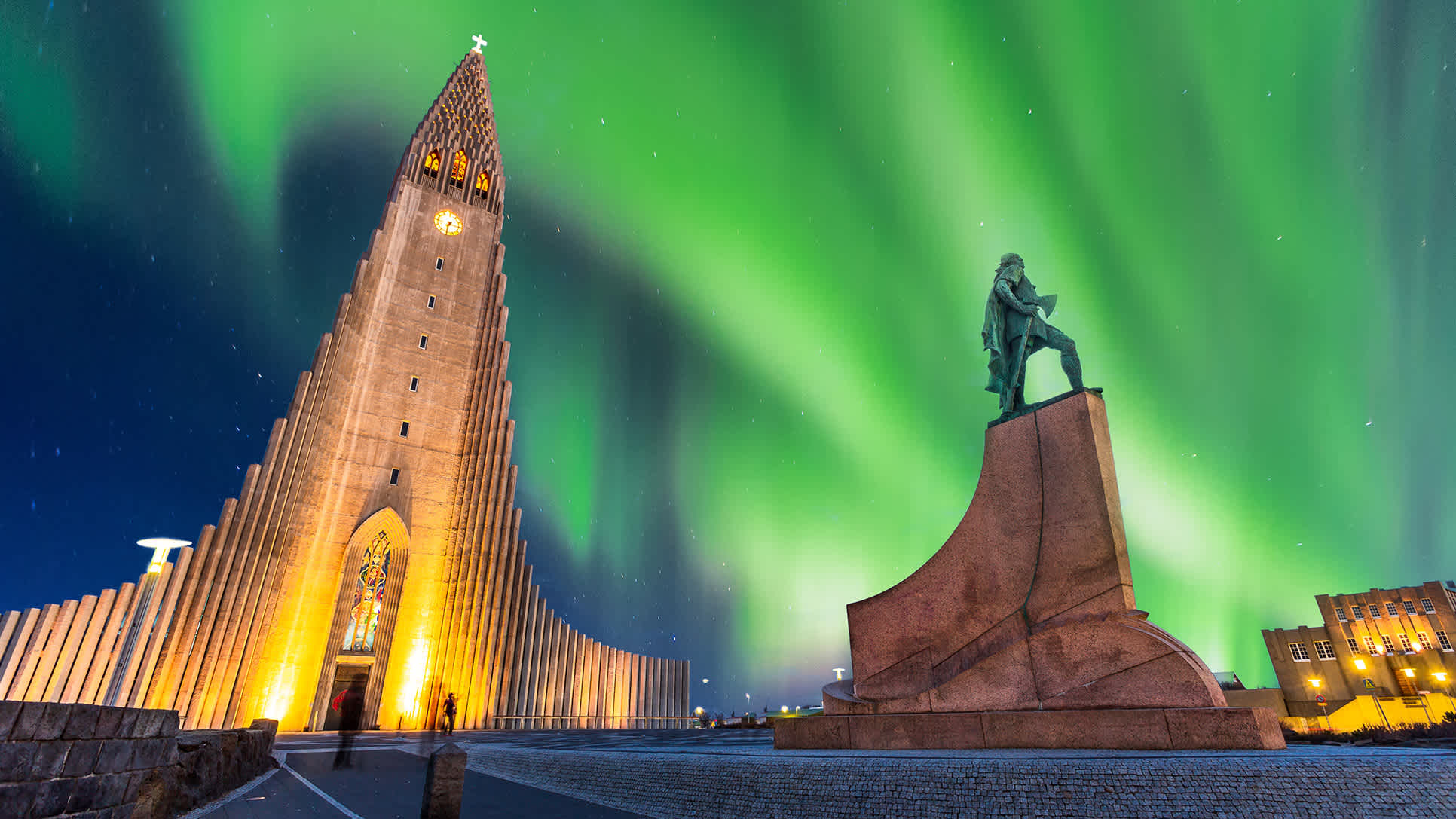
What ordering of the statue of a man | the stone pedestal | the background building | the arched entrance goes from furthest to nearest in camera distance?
the background building < the arched entrance < the statue of a man < the stone pedestal

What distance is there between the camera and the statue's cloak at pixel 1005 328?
27.9 ft

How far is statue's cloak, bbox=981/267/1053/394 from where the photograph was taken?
851 cm

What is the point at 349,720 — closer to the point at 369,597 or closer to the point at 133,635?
the point at 369,597

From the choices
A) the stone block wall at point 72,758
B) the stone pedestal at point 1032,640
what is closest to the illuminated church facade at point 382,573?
the stone pedestal at point 1032,640

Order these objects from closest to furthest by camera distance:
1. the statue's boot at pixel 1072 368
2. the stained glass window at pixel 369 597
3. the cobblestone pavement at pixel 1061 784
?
the cobblestone pavement at pixel 1061 784, the statue's boot at pixel 1072 368, the stained glass window at pixel 369 597

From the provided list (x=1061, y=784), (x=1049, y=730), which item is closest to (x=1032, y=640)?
(x=1049, y=730)

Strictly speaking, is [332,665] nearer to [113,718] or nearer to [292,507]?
[292,507]

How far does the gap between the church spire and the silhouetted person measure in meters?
22.3

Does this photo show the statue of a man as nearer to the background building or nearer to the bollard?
the bollard

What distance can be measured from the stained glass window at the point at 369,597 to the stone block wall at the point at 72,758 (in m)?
22.4

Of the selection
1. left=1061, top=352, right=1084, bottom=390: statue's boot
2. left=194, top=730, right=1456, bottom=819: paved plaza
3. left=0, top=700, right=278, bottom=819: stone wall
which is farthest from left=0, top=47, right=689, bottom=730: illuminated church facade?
left=1061, top=352, right=1084, bottom=390: statue's boot

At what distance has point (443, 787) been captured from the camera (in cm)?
473

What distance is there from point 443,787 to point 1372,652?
190 feet

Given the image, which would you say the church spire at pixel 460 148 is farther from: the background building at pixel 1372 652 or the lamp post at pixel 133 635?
the background building at pixel 1372 652
